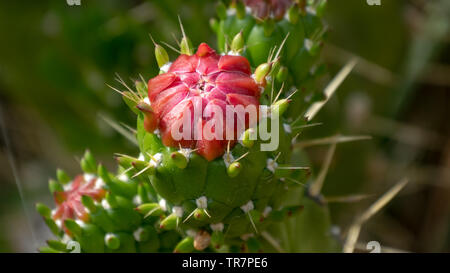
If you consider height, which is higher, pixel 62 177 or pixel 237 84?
pixel 237 84

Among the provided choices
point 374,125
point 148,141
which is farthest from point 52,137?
point 148,141

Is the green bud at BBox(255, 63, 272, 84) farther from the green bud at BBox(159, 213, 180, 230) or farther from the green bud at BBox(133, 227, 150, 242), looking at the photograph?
the green bud at BBox(133, 227, 150, 242)

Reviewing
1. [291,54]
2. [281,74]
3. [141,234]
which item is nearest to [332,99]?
[291,54]

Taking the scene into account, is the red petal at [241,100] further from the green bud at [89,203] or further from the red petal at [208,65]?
the green bud at [89,203]

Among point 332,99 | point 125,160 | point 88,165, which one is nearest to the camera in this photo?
point 125,160

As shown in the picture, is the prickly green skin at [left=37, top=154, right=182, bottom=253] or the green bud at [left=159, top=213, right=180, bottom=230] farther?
the prickly green skin at [left=37, top=154, right=182, bottom=253]

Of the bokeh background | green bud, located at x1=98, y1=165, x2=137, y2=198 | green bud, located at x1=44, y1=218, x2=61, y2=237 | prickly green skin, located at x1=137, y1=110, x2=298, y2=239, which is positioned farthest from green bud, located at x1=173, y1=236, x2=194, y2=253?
the bokeh background

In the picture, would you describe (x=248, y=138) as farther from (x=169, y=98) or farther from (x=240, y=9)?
(x=240, y=9)

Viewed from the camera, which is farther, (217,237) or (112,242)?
(112,242)
